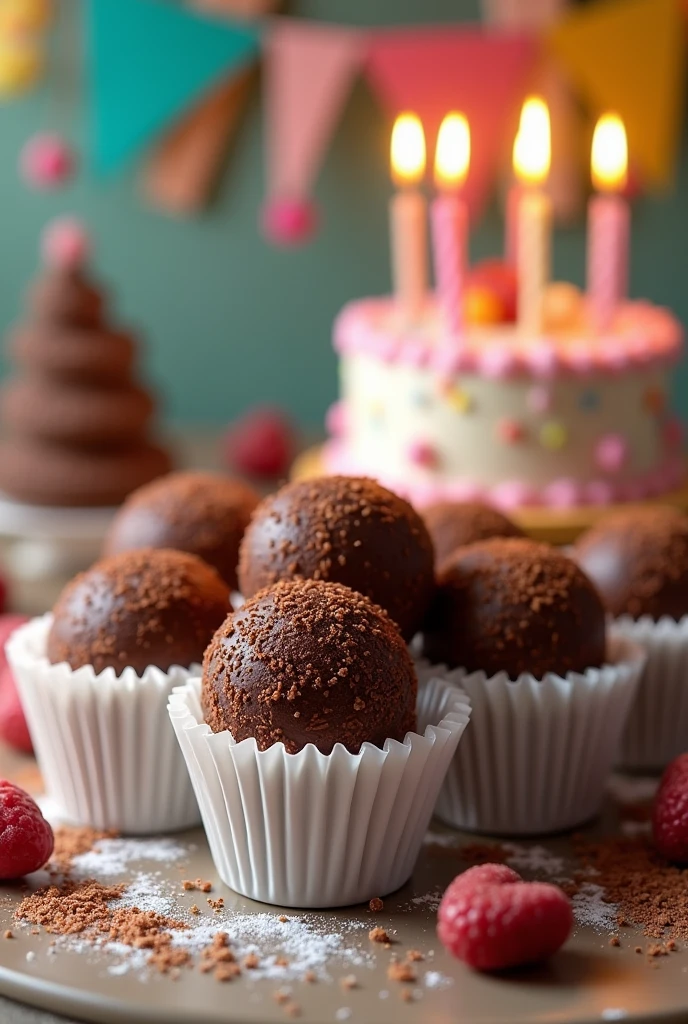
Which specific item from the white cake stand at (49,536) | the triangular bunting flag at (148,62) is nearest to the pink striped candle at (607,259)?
the white cake stand at (49,536)

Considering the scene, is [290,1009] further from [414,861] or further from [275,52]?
[275,52]

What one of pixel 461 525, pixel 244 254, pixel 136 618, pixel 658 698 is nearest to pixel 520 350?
pixel 461 525

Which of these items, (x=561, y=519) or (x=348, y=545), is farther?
(x=561, y=519)

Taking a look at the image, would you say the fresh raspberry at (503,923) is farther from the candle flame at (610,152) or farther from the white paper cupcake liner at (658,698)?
the candle flame at (610,152)

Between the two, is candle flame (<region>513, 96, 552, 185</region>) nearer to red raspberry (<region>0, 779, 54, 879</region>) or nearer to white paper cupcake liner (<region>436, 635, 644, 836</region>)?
Result: white paper cupcake liner (<region>436, 635, 644, 836</region>)

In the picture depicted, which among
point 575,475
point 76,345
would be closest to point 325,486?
point 575,475

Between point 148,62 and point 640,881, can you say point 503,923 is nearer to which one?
point 640,881
